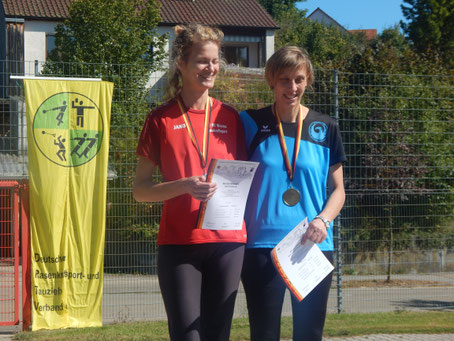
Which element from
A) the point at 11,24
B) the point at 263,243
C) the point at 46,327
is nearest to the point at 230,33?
the point at 11,24

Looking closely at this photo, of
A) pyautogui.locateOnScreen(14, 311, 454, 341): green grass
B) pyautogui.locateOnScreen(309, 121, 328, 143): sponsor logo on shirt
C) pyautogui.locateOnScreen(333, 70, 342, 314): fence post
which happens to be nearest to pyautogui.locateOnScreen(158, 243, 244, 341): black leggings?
pyautogui.locateOnScreen(309, 121, 328, 143): sponsor logo on shirt

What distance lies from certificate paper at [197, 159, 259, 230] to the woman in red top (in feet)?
0.13

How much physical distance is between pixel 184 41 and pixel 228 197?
797 mm

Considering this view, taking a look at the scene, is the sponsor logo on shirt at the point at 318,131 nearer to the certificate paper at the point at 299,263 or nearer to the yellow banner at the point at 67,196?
the certificate paper at the point at 299,263

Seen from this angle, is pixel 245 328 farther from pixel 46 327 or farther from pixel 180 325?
pixel 180 325

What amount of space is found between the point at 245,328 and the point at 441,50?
22.4m

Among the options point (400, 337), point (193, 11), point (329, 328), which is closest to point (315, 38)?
point (193, 11)

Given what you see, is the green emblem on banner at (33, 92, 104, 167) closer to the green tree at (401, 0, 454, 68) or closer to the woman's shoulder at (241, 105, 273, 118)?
the woman's shoulder at (241, 105, 273, 118)

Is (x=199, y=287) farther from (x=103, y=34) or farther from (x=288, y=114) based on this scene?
(x=103, y=34)

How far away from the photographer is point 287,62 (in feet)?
10.4

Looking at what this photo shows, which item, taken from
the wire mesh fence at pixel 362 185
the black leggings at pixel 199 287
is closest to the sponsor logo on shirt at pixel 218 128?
the black leggings at pixel 199 287

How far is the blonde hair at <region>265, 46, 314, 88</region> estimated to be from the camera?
317 cm

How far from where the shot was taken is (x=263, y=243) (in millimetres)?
3152

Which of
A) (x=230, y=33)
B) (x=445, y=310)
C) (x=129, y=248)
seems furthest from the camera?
(x=230, y=33)
